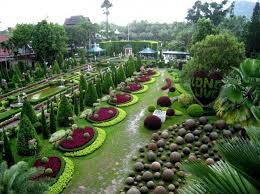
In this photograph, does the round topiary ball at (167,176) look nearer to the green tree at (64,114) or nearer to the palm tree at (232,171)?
the green tree at (64,114)

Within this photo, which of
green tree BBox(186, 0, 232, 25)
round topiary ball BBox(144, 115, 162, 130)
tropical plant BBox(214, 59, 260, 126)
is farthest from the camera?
green tree BBox(186, 0, 232, 25)

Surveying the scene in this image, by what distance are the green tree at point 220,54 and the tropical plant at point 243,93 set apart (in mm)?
8221

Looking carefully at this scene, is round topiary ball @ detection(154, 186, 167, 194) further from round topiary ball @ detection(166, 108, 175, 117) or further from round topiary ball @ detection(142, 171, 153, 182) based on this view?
round topiary ball @ detection(166, 108, 175, 117)

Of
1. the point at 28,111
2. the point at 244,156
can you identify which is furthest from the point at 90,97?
the point at 244,156

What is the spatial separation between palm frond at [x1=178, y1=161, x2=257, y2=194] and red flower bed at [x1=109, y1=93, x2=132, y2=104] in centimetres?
3363

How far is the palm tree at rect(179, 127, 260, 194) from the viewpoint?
400 cm

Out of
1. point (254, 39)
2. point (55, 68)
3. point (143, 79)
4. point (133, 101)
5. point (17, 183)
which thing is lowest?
point (133, 101)

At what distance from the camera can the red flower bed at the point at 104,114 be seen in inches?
1251

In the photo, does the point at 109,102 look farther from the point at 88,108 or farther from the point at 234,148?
the point at 234,148

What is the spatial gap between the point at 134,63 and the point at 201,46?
80.8 ft

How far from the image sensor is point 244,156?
469 cm

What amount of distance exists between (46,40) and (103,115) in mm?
30969

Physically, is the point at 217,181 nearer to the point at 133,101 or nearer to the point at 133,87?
the point at 133,101

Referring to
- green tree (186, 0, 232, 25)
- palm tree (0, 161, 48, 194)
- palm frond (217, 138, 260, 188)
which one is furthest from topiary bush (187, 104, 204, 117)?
green tree (186, 0, 232, 25)
